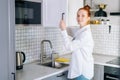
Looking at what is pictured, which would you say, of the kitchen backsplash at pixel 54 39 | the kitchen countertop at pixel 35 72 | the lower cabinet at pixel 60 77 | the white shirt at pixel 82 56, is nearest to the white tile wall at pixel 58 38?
the kitchen backsplash at pixel 54 39

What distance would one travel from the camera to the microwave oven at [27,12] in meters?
1.92

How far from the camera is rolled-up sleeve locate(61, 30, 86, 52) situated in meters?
2.02

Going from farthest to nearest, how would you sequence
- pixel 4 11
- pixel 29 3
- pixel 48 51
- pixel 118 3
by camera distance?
pixel 118 3 < pixel 48 51 < pixel 29 3 < pixel 4 11

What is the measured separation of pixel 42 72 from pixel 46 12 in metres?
0.66

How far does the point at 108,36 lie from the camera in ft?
10.5

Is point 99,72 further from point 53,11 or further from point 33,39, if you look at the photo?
point 53,11

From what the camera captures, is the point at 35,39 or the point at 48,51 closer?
the point at 35,39

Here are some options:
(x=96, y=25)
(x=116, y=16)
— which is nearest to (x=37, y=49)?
(x=96, y=25)

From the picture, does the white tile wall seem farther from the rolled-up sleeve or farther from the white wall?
the rolled-up sleeve

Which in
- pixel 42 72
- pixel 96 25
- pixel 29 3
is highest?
pixel 29 3

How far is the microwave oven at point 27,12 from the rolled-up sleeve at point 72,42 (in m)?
0.31

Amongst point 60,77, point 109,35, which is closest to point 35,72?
point 60,77

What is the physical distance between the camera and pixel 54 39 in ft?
9.99

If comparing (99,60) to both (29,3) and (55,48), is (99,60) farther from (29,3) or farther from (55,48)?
(29,3)
